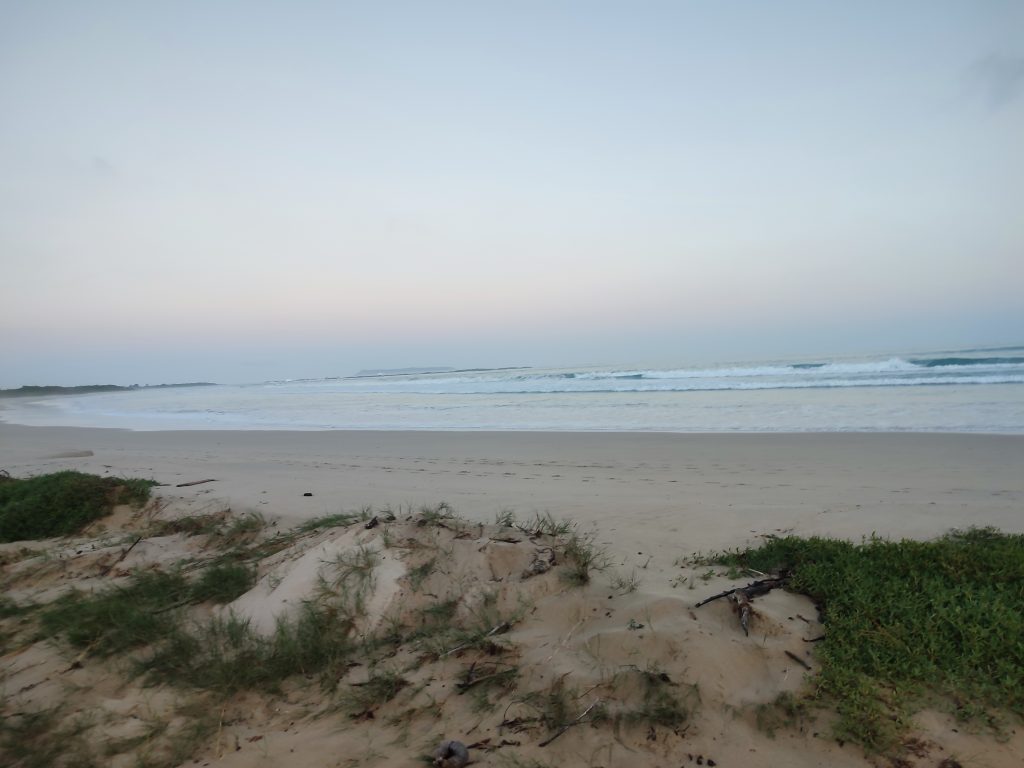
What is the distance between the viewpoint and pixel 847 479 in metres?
7.62

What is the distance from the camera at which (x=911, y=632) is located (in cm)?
267

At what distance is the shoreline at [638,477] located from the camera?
545 centimetres

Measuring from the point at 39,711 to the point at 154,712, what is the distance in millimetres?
595

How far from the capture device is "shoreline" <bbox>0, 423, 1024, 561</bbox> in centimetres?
545

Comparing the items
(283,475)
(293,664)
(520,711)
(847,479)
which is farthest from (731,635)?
(283,475)

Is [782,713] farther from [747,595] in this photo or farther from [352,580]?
[352,580]

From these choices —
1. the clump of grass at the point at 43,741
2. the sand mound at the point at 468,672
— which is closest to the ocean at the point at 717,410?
the sand mound at the point at 468,672

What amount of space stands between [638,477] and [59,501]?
7.49 m

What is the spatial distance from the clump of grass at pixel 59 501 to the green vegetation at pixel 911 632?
23.5ft

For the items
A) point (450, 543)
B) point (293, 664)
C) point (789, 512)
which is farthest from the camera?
point (789, 512)

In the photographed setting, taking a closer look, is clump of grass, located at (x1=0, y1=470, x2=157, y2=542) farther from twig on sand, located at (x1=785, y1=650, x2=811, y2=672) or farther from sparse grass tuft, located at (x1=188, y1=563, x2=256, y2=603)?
twig on sand, located at (x1=785, y1=650, x2=811, y2=672)

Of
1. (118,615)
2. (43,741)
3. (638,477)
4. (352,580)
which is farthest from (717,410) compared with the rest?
(43,741)

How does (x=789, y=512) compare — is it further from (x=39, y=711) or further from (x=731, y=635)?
(x=39, y=711)

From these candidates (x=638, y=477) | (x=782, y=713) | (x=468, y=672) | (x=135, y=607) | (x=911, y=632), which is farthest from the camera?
(x=638, y=477)
